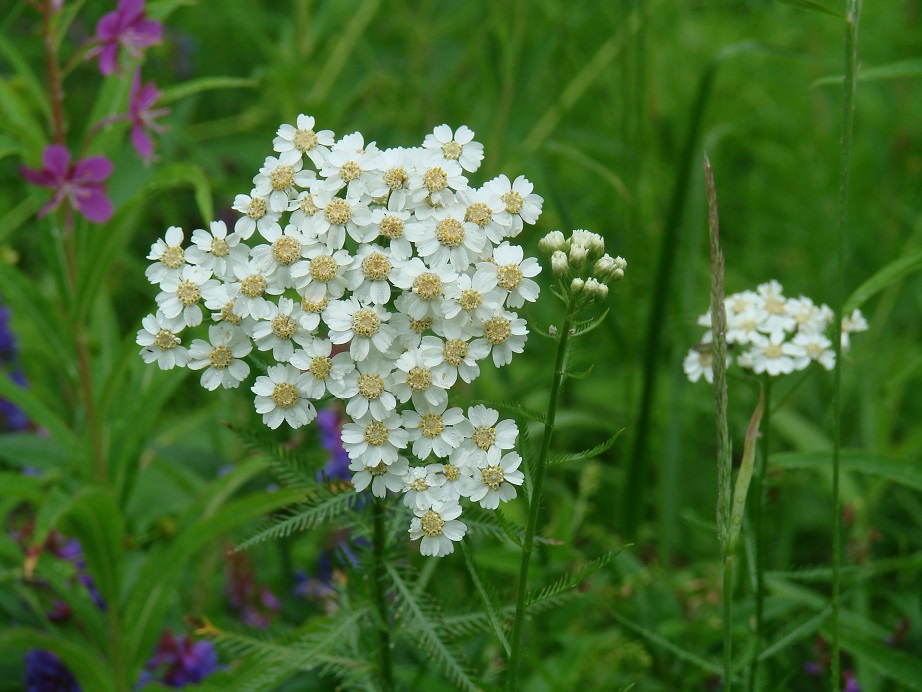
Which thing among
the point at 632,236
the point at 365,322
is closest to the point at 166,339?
the point at 365,322

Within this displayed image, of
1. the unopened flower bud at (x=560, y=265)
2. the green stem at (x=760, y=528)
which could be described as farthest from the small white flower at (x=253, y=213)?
the green stem at (x=760, y=528)

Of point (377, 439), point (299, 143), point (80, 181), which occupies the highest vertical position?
point (80, 181)

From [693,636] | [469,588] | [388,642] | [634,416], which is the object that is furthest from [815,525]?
[388,642]

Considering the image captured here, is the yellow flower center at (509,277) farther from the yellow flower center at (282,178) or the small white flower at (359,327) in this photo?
the yellow flower center at (282,178)

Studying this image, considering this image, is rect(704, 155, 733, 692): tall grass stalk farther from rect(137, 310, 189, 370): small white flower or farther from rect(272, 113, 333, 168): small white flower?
rect(137, 310, 189, 370): small white flower

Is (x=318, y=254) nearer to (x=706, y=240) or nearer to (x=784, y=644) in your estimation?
(x=784, y=644)

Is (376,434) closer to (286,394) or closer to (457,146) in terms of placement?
(286,394)
